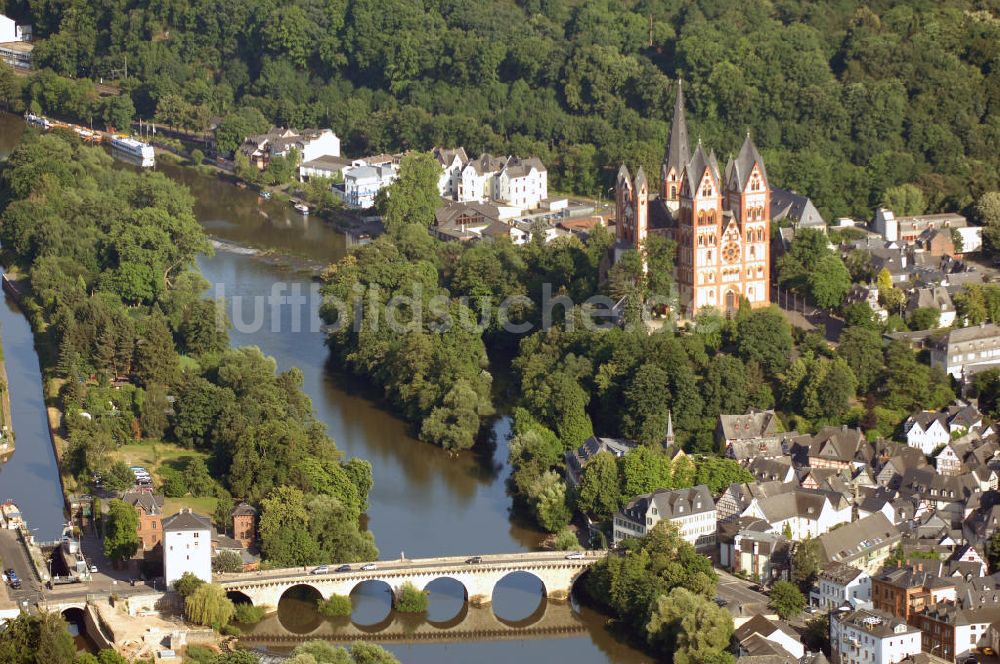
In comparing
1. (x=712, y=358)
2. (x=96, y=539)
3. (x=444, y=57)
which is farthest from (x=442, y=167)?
(x=96, y=539)

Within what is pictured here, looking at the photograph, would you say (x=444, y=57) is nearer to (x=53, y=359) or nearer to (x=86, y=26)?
(x=86, y=26)

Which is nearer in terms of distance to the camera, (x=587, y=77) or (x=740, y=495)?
(x=740, y=495)

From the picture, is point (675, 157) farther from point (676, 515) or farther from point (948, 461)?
point (676, 515)

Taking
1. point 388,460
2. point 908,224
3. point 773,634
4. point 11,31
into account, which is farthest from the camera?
point 11,31

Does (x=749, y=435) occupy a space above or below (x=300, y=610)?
above

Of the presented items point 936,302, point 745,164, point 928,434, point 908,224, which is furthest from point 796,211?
point 928,434

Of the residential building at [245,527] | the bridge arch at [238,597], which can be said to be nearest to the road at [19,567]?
the bridge arch at [238,597]
